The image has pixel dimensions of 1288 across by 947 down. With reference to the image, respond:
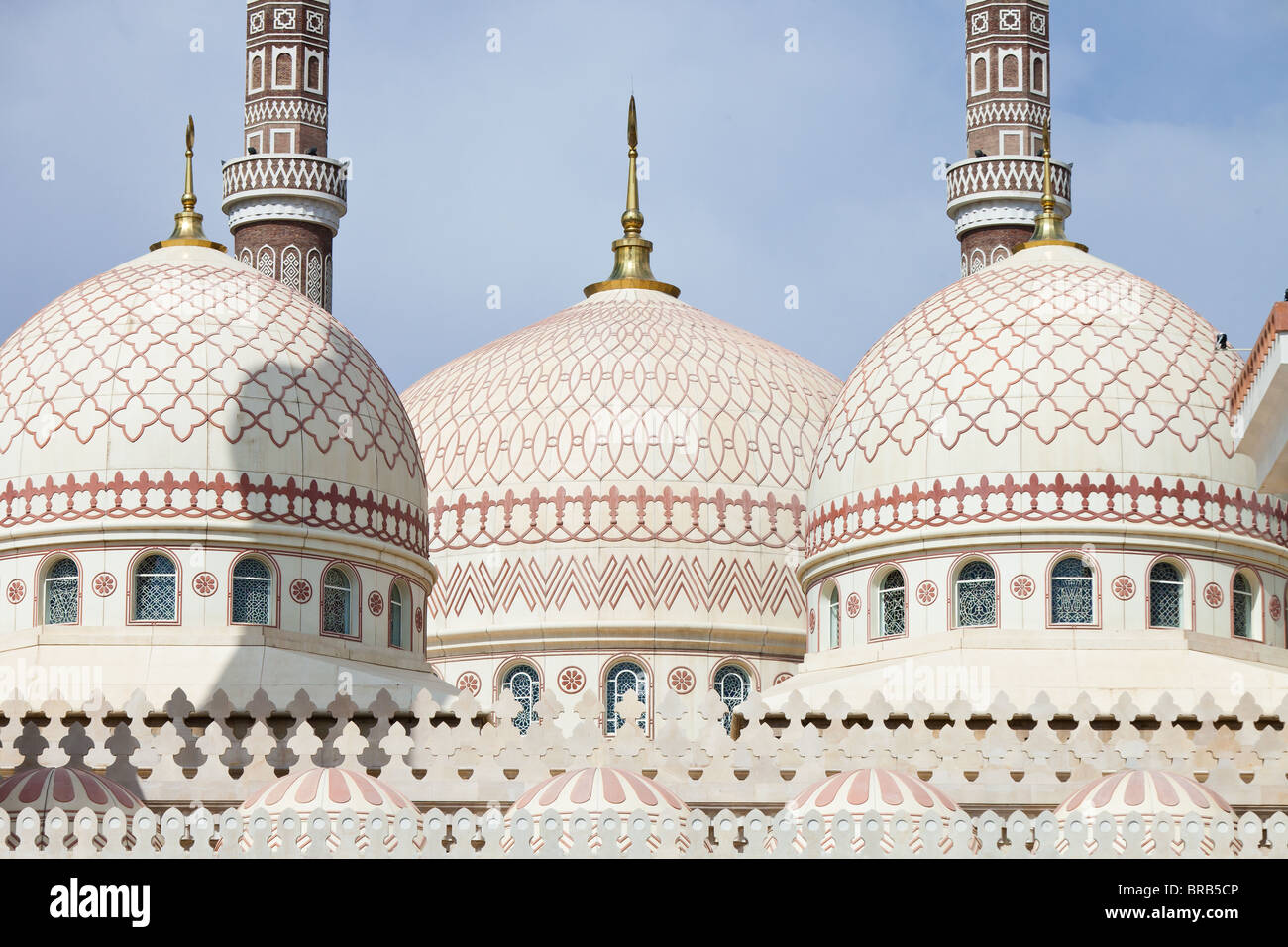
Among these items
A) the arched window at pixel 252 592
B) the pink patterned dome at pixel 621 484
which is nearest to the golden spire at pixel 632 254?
the pink patterned dome at pixel 621 484

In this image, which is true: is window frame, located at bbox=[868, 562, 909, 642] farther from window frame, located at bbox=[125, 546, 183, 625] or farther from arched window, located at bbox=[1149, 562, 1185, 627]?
window frame, located at bbox=[125, 546, 183, 625]

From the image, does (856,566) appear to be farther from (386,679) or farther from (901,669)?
(386,679)

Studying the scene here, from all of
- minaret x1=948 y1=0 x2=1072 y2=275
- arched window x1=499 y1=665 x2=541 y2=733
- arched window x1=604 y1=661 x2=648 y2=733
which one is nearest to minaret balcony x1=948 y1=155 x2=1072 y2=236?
minaret x1=948 y1=0 x2=1072 y2=275

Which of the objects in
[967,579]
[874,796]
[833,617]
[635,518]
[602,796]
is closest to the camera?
[602,796]

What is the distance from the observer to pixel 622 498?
1284 inches

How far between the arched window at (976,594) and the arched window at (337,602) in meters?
6.00

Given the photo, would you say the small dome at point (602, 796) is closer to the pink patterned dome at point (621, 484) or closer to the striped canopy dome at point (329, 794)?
the striped canopy dome at point (329, 794)

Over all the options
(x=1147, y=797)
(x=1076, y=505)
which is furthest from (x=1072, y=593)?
(x=1147, y=797)

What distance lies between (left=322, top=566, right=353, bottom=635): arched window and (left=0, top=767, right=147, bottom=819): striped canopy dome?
6126 mm

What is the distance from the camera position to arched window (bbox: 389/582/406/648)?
28906mm

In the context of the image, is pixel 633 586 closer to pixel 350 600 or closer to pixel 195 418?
pixel 350 600

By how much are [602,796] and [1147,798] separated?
13.3 ft
